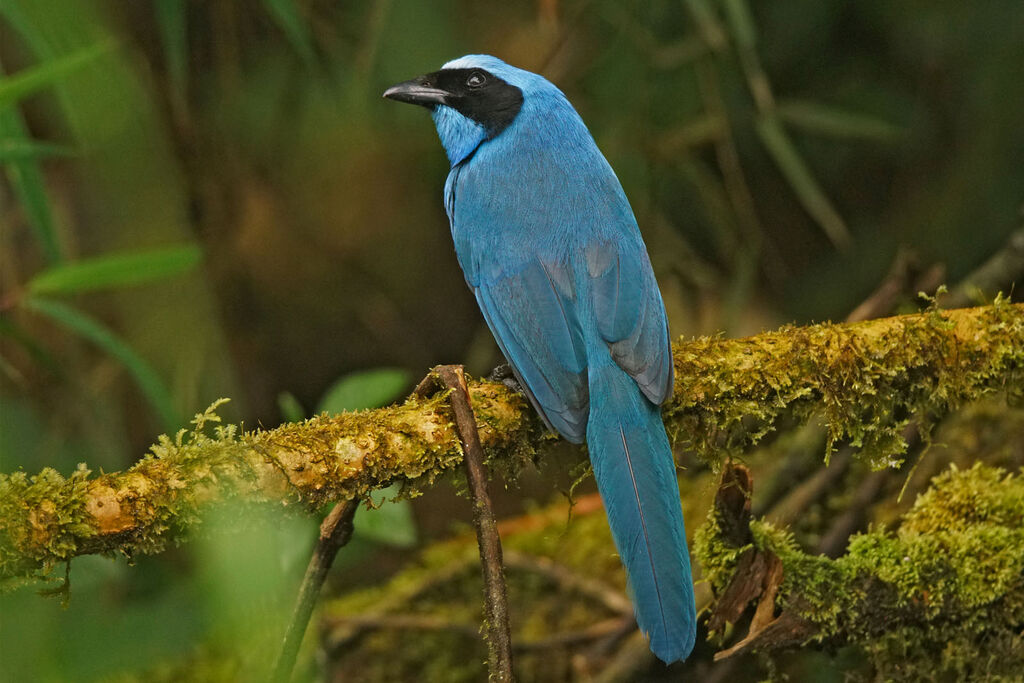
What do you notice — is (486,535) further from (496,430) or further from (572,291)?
(572,291)

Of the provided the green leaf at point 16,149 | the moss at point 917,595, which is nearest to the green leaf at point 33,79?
the green leaf at point 16,149

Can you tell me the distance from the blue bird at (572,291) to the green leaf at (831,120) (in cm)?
139

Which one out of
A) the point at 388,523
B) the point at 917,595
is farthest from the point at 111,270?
the point at 917,595

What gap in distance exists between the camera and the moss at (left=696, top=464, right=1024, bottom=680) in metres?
2.33

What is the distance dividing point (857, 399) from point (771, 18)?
8.75ft

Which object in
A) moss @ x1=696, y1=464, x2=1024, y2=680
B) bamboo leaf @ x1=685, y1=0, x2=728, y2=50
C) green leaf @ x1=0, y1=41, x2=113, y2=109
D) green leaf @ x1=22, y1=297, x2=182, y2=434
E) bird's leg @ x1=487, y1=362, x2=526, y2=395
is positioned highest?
green leaf @ x1=0, y1=41, x2=113, y2=109

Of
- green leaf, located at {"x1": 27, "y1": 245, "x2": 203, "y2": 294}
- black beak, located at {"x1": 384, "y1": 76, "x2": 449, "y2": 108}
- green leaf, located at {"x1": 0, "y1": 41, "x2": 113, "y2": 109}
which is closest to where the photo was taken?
green leaf, located at {"x1": 0, "y1": 41, "x2": 113, "y2": 109}

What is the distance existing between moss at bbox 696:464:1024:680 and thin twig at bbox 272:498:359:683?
0.87 m

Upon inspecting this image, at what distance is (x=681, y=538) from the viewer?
2.14m

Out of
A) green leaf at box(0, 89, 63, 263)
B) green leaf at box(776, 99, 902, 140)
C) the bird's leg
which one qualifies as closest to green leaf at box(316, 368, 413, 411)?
the bird's leg

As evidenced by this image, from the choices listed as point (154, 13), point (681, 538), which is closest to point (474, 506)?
point (681, 538)

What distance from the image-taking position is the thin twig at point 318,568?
208 cm

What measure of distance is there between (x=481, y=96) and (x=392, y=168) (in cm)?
183

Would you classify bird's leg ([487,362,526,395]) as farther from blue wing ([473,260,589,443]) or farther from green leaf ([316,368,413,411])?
green leaf ([316,368,413,411])
